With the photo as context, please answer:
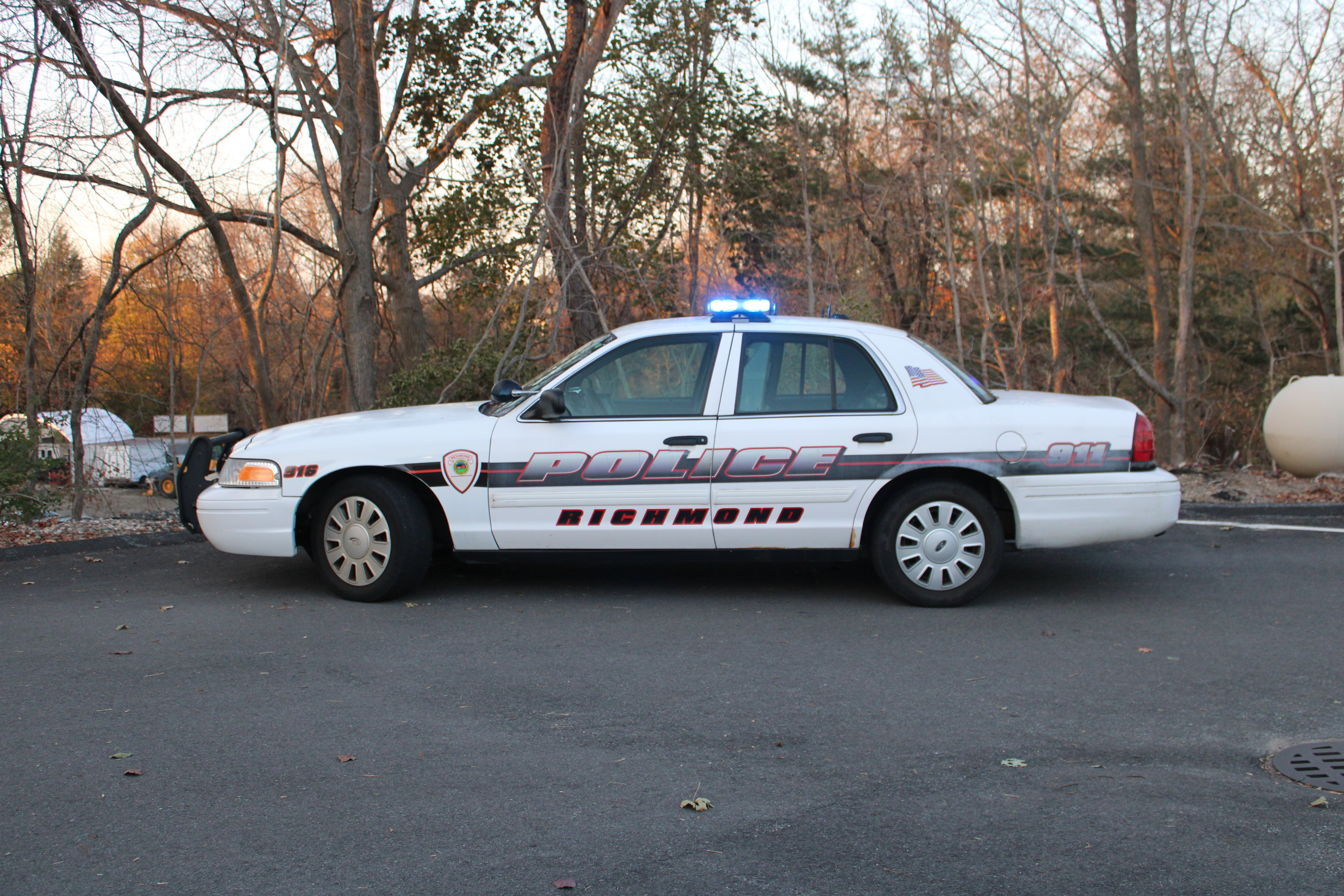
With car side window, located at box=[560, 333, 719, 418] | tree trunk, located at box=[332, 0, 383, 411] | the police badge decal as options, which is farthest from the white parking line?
tree trunk, located at box=[332, 0, 383, 411]

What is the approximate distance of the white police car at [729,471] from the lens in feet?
20.1

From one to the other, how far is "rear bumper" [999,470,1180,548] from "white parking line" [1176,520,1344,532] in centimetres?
296

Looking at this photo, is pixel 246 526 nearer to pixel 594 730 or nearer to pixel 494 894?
pixel 594 730

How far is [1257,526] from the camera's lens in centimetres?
898

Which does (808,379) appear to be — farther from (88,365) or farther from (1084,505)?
(88,365)

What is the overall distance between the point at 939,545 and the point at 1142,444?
129 centimetres

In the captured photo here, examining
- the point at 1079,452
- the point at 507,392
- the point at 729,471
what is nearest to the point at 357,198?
the point at 507,392

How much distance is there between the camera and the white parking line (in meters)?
8.78

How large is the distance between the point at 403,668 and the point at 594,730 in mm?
1275

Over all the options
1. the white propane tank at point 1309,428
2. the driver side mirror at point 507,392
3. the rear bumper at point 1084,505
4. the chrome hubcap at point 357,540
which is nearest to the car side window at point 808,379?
the rear bumper at point 1084,505

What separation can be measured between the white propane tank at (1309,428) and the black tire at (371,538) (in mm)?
9977

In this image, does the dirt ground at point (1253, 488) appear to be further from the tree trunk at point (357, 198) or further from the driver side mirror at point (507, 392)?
the tree trunk at point (357, 198)

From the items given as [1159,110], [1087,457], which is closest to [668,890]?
[1087,457]

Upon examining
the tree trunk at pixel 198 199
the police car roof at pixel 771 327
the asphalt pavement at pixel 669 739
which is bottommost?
the asphalt pavement at pixel 669 739
